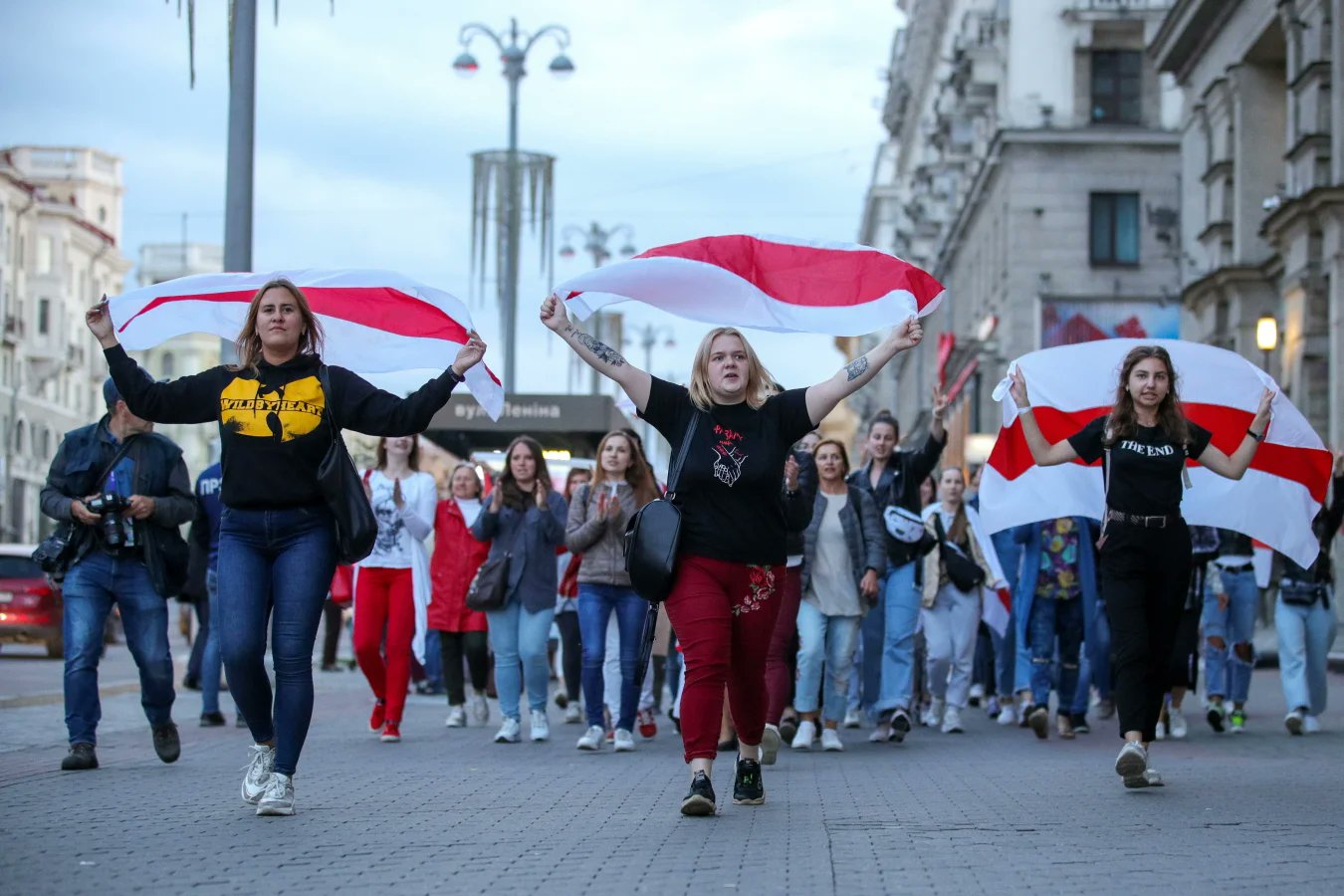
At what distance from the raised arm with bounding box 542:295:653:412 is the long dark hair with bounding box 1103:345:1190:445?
2450 millimetres

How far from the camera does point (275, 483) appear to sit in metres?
7.81

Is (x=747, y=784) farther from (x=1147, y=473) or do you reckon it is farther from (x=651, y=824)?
(x=1147, y=473)

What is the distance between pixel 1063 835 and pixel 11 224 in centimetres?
8205

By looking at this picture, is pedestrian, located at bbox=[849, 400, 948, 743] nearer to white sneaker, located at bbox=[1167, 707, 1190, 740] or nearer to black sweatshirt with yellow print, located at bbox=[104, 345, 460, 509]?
white sneaker, located at bbox=[1167, 707, 1190, 740]

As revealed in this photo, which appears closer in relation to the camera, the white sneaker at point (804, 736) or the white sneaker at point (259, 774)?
the white sneaker at point (259, 774)

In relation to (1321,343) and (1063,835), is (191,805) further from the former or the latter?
(1321,343)

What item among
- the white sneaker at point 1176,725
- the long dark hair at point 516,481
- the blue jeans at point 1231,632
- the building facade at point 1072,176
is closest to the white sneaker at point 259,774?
the long dark hair at point 516,481

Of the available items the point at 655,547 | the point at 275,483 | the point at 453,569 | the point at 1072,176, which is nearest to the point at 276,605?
the point at 275,483

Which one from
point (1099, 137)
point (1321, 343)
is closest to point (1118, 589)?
point (1321, 343)

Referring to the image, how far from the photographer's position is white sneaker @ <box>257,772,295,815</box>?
25.5 ft

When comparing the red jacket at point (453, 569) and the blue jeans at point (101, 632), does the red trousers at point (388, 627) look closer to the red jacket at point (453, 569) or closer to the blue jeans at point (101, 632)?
the red jacket at point (453, 569)

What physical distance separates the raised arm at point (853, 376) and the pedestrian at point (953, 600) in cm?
604

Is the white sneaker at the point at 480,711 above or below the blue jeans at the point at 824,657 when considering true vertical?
below

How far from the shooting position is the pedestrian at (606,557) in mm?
12711
